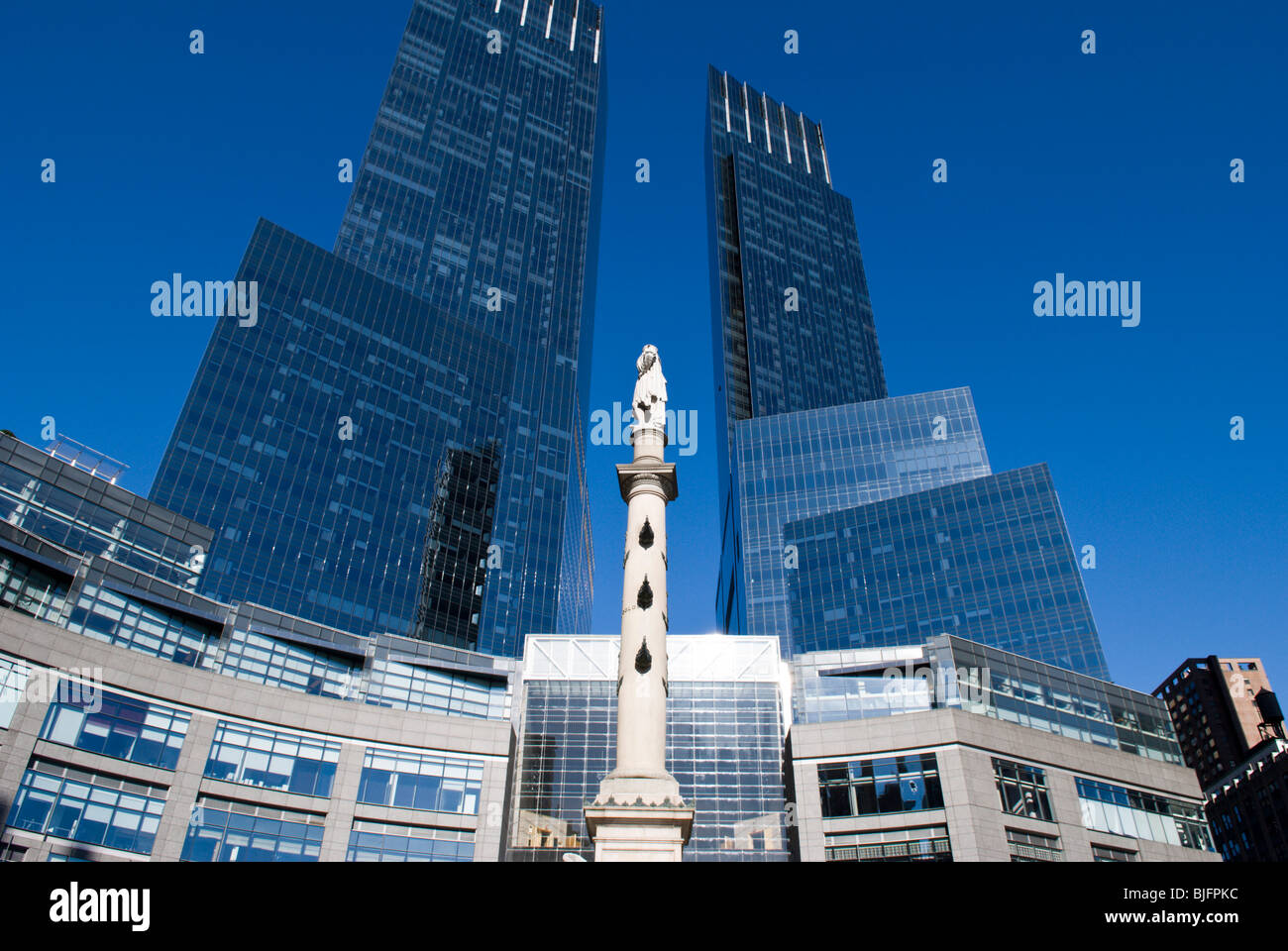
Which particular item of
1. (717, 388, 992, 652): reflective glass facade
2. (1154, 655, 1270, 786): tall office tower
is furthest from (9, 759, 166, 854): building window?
(1154, 655, 1270, 786): tall office tower

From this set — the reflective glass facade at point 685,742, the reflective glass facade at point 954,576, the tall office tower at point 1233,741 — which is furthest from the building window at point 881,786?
the tall office tower at point 1233,741

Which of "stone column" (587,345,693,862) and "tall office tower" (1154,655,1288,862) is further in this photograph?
"tall office tower" (1154,655,1288,862)

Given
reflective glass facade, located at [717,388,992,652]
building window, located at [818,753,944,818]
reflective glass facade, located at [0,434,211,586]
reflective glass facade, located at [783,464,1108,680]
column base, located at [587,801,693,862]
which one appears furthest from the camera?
reflective glass facade, located at [717,388,992,652]

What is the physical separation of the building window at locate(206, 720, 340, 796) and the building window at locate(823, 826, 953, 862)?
29168mm

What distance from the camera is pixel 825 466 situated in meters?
146

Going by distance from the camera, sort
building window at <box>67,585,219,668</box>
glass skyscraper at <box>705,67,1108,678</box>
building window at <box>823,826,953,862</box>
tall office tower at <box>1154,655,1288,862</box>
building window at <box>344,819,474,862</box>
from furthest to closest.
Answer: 1. tall office tower at <box>1154,655,1288,862</box>
2. glass skyscraper at <box>705,67,1108,678</box>
3. building window at <box>67,585,219,668</box>
4. building window at <box>823,826,953,862</box>
5. building window at <box>344,819,474,862</box>

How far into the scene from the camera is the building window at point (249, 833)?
43250mm

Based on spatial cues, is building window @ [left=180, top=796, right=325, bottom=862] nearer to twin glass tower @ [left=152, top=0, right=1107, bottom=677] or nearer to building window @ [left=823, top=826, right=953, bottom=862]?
building window @ [left=823, top=826, right=953, bottom=862]

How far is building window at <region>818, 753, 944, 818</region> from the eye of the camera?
A: 50.5 m

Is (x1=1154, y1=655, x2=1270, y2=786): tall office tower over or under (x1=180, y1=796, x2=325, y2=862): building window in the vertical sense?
over

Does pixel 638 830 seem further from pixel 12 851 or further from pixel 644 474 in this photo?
pixel 12 851

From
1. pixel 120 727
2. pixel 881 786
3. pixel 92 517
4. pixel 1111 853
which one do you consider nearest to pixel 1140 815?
pixel 1111 853
